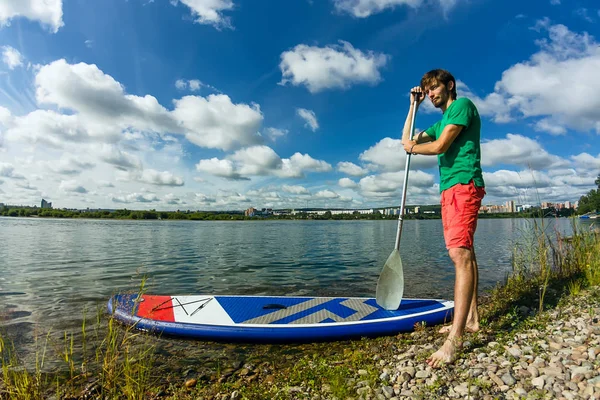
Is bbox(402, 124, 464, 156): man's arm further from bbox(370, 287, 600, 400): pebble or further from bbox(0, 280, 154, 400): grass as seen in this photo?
bbox(0, 280, 154, 400): grass

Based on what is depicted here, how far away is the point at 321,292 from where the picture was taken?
9.32 m

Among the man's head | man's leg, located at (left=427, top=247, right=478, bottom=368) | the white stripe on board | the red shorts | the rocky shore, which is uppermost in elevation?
the man's head

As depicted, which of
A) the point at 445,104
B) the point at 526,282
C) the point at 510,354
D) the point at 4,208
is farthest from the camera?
the point at 4,208

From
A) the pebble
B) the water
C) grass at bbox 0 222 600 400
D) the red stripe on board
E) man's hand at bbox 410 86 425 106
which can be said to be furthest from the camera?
the water

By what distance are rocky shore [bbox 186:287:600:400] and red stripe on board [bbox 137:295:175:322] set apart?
2.04 meters

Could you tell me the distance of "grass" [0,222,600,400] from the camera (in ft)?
10.5

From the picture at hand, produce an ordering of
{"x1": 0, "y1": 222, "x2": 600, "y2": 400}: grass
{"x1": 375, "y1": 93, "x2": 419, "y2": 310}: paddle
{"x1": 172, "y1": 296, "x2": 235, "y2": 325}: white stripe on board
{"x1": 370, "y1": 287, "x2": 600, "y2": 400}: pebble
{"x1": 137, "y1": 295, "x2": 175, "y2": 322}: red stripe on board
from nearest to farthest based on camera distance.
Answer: {"x1": 370, "y1": 287, "x2": 600, "y2": 400}: pebble < {"x1": 0, "y1": 222, "x2": 600, "y2": 400}: grass < {"x1": 375, "y1": 93, "x2": 419, "y2": 310}: paddle < {"x1": 172, "y1": 296, "x2": 235, "y2": 325}: white stripe on board < {"x1": 137, "y1": 295, "x2": 175, "y2": 322}: red stripe on board

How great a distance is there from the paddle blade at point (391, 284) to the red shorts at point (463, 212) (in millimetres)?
1575

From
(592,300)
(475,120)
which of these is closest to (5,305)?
(475,120)

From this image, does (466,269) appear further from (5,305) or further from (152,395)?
(5,305)

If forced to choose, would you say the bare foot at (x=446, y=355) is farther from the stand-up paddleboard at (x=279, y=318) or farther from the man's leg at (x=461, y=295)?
the stand-up paddleboard at (x=279, y=318)

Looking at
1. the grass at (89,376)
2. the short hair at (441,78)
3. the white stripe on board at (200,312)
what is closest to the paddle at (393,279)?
the short hair at (441,78)

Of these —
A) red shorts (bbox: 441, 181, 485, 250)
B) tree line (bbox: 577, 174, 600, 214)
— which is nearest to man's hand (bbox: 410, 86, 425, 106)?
red shorts (bbox: 441, 181, 485, 250)

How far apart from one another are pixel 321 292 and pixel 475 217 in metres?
6.36
